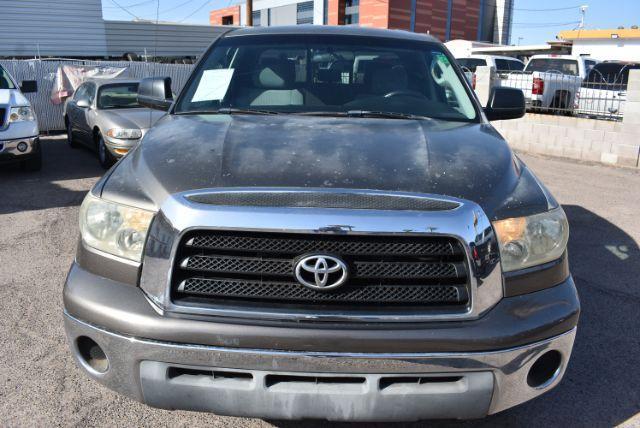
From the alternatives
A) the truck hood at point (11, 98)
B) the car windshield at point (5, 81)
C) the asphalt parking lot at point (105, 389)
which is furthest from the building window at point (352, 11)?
the asphalt parking lot at point (105, 389)

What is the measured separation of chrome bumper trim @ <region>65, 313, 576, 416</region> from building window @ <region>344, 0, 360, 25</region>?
61.3 metres

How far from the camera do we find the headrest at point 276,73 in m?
3.65

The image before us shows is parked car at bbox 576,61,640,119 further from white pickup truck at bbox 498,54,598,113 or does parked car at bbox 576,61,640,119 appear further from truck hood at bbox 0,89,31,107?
truck hood at bbox 0,89,31,107

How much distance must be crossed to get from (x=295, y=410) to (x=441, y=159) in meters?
1.21

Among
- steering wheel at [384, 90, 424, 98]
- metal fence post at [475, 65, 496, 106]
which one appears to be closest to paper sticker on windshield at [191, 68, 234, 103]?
steering wheel at [384, 90, 424, 98]

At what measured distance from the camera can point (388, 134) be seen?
9.54 feet

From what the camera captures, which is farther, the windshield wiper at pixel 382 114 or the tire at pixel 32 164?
the tire at pixel 32 164

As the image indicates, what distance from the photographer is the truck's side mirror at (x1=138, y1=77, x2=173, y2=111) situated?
13.8ft

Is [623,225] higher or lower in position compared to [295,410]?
lower

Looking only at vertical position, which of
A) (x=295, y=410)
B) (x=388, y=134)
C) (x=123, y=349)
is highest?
(x=388, y=134)

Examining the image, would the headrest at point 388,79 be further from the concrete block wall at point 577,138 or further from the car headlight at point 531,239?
the concrete block wall at point 577,138

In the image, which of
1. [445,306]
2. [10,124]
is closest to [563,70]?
[10,124]

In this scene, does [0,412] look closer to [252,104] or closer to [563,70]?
[252,104]

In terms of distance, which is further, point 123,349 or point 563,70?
point 563,70
